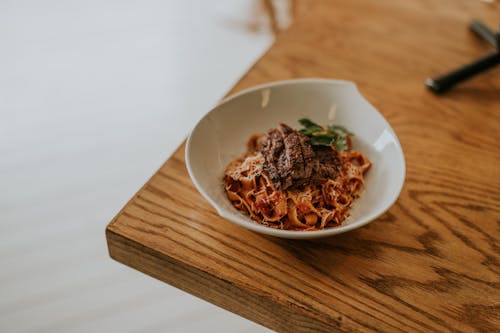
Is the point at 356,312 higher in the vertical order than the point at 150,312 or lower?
higher

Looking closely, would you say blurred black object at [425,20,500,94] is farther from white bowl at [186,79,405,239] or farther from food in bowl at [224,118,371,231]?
food in bowl at [224,118,371,231]

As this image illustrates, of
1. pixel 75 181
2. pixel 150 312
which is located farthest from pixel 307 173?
pixel 75 181

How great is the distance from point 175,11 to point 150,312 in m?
1.91

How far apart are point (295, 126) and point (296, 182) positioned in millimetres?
237

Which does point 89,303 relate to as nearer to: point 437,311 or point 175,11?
point 437,311

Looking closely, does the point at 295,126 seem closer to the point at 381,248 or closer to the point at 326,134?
the point at 326,134

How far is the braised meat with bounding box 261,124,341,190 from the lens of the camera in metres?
0.97

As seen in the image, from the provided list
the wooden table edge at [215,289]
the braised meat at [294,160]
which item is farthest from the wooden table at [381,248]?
the braised meat at [294,160]

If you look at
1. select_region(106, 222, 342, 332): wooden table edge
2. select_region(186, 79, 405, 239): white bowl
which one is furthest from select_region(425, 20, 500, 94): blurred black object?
select_region(106, 222, 342, 332): wooden table edge

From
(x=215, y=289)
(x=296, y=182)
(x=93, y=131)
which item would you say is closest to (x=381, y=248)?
(x=296, y=182)

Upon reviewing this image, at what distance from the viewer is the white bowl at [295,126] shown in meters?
0.99

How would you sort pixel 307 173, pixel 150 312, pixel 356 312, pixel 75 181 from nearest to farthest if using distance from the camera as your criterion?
pixel 356 312 < pixel 307 173 < pixel 150 312 < pixel 75 181

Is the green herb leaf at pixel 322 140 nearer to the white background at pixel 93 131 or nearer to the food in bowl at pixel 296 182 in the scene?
the food in bowl at pixel 296 182

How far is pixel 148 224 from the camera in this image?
1.00 m
